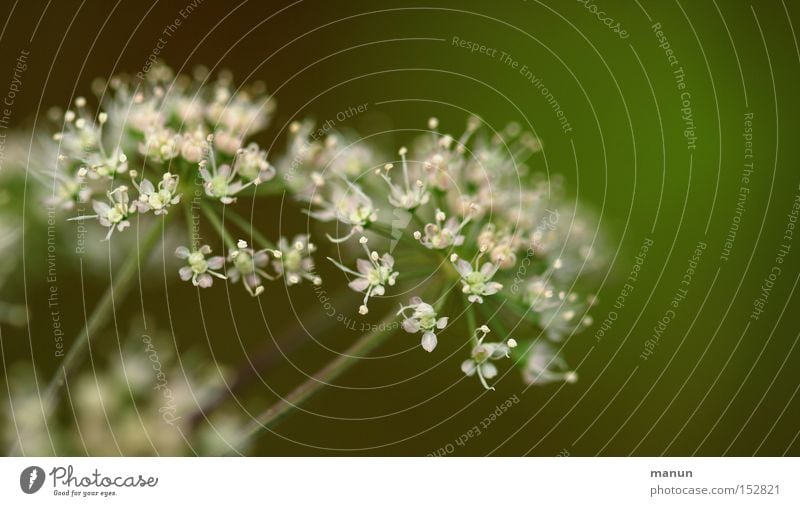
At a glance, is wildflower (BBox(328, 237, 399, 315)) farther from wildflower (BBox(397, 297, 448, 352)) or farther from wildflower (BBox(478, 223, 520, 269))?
wildflower (BBox(478, 223, 520, 269))

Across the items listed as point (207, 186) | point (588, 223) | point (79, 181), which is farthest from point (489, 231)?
point (79, 181)

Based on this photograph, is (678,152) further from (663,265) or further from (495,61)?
(495,61)

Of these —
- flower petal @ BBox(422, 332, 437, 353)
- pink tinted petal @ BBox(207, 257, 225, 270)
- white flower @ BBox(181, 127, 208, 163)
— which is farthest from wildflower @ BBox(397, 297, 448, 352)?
white flower @ BBox(181, 127, 208, 163)

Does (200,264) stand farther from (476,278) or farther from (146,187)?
(476,278)

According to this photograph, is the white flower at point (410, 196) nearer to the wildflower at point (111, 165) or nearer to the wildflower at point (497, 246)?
the wildflower at point (497, 246)

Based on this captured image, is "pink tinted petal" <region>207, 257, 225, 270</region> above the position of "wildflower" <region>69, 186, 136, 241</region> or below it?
below
